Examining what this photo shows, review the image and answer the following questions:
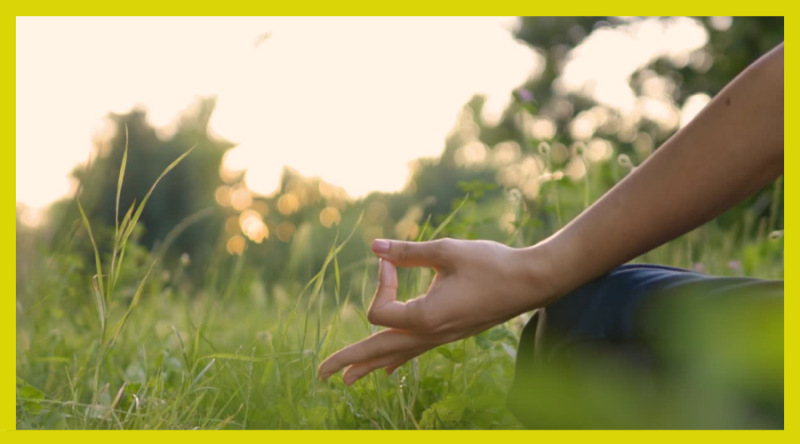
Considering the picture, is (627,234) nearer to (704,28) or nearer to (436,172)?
(704,28)

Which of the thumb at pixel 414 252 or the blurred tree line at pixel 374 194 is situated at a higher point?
the blurred tree line at pixel 374 194

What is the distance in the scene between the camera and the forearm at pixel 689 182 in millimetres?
1096

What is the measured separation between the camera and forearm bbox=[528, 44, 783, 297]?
43.1 inches

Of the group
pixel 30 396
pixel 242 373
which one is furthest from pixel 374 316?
pixel 30 396

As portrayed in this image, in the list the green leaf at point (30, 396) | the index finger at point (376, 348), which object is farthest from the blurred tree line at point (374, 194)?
the index finger at point (376, 348)

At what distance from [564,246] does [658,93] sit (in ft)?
27.3

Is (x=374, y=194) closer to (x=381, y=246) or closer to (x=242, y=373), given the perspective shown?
(x=242, y=373)

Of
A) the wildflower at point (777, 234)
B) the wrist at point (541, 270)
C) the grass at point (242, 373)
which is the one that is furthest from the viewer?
the wildflower at point (777, 234)

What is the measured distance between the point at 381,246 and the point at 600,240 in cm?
43

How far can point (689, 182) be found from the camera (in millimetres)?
1163

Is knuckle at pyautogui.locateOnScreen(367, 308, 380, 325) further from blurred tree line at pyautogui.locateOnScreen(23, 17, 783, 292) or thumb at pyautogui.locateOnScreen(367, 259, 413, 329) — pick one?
blurred tree line at pyautogui.locateOnScreen(23, 17, 783, 292)

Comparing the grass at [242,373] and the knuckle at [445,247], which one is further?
the grass at [242,373]

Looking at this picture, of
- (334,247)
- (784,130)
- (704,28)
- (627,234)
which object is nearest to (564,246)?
(627,234)

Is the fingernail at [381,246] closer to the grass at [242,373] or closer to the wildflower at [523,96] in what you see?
the grass at [242,373]
